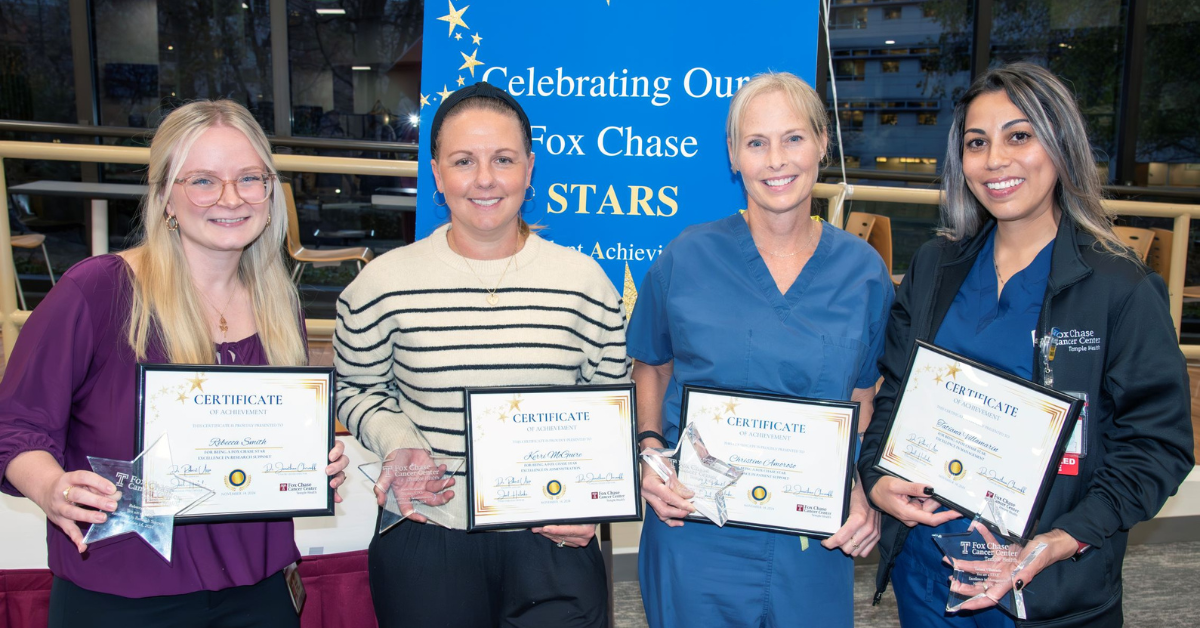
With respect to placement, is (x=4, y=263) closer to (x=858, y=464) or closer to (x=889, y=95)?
(x=858, y=464)

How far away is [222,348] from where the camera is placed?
1.54 meters

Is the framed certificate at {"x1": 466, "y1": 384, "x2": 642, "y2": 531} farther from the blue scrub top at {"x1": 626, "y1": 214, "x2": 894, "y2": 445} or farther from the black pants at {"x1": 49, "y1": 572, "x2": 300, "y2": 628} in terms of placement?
the black pants at {"x1": 49, "y1": 572, "x2": 300, "y2": 628}

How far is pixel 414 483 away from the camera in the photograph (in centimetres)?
150

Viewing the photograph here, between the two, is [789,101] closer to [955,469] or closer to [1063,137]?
[1063,137]

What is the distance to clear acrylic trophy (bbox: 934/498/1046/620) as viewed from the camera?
1404mm

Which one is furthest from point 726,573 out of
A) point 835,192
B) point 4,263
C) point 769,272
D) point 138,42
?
point 138,42

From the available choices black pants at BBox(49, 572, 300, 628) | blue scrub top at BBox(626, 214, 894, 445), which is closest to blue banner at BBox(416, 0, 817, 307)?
blue scrub top at BBox(626, 214, 894, 445)

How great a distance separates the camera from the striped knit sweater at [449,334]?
5.06ft

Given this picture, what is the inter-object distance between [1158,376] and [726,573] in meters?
0.83

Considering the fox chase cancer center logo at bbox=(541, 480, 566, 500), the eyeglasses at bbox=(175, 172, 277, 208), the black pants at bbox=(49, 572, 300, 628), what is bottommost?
the black pants at bbox=(49, 572, 300, 628)

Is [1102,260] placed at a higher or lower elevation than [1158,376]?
higher

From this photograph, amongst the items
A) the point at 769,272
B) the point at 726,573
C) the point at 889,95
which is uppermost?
the point at 889,95

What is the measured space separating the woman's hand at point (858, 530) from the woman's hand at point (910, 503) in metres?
0.05

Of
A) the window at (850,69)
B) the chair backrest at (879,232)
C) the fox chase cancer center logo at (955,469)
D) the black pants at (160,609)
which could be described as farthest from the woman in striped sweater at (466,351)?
the window at (850,69)
